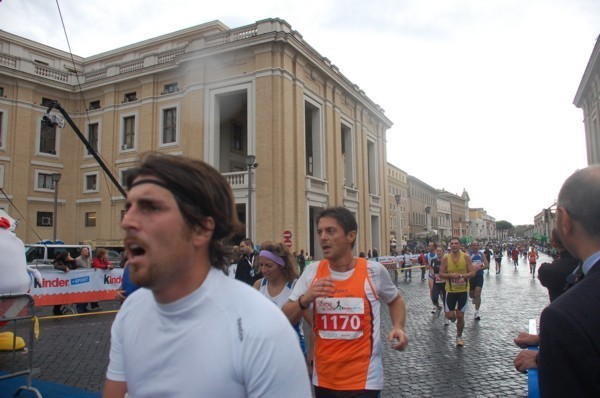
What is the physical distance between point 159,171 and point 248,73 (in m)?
27.3

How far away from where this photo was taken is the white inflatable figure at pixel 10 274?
15.1 ft

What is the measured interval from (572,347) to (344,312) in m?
2.00

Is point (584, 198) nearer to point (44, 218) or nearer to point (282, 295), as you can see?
point (282, 295)

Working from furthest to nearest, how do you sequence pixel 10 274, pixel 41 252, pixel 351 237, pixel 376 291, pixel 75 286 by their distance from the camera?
1. pixel 41 252
2. pixel 75 286
3. pixel 10 274
4. pixel 351 237
5. pixel 376 291

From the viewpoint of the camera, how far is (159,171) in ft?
5.26

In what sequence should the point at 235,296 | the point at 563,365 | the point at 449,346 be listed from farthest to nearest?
1. the point at 449,346
2. the point at 235,296
3. the point at 563,365

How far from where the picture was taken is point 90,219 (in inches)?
1303

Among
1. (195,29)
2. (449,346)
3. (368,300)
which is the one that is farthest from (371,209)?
(368,300)

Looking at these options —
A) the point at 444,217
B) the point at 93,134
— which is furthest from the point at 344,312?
the point at 444,217

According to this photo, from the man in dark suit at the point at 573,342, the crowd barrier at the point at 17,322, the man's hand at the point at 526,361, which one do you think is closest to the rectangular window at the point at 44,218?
the crowd barrier at the point at 17,322

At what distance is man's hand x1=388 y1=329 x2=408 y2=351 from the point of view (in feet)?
9.60

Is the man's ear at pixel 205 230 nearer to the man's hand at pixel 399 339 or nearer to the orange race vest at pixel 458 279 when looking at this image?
the man's hand at pixel 399 339

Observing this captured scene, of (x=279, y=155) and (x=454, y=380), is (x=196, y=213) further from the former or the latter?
(x=279, y=155)

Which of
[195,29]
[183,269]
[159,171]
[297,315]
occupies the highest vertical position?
[195,29]
